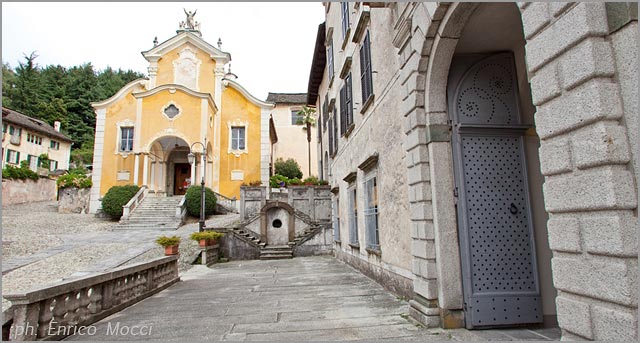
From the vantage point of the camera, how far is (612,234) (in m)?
2.03

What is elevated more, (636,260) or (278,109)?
(278,109)

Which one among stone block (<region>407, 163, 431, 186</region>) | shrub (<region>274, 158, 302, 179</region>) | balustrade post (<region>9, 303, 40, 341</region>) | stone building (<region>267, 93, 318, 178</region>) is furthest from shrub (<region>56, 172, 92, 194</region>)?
stone block (<region>407, 163, 431, 186</region>)

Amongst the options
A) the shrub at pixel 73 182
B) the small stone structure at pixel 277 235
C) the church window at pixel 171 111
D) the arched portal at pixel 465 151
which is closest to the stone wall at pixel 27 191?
the shrub at pixel 73 182

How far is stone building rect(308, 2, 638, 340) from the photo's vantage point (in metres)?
2.10

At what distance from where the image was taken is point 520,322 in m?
4.37

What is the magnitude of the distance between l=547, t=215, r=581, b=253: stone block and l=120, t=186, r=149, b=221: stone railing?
20304mm

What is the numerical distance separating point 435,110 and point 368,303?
342 centimetres

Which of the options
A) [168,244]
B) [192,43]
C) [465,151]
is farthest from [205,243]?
[192,43]

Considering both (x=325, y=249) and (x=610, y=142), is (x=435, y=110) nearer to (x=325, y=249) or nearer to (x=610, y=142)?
(x=610, y=142)

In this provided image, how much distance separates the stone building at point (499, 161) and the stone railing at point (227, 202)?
45.2ft

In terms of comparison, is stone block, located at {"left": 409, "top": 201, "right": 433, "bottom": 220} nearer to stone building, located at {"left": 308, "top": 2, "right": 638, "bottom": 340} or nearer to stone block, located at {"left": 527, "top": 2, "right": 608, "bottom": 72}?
stone building, located at {"left": 308, "top": 2, "right": 638, "bottom": 340}

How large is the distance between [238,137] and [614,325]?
24532mm

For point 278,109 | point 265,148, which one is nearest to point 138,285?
point 265,148

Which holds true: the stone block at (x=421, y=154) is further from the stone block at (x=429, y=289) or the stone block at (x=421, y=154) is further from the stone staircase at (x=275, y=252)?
the stone staircase at (x=275, y=252)
